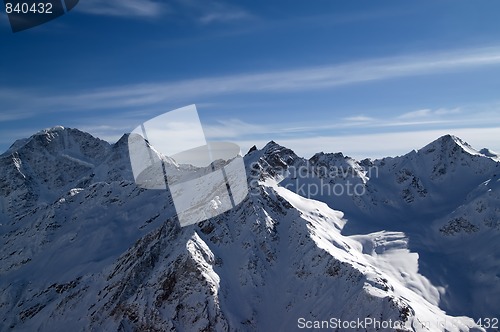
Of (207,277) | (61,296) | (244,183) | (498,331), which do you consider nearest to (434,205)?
(498,331)

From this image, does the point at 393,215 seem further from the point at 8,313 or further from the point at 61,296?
the point at 8,313

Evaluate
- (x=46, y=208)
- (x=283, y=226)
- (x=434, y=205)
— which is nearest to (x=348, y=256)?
(x=283, y=226)

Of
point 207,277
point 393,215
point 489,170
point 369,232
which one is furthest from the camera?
point 489,170

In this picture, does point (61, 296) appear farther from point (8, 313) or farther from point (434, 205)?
point (434, 205)

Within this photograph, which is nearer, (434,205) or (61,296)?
(61,296)

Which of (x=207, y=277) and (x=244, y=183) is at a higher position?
(x=244, y=183)

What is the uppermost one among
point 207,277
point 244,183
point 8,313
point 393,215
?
point 244,183

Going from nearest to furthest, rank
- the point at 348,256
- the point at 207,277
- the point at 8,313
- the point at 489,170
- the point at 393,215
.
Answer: the point at 207,277 → the point at 348,256 → the point at 8,313 → the point at 393,215 → the point at 489,170
